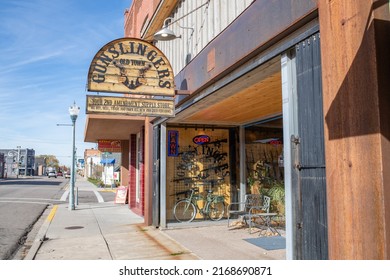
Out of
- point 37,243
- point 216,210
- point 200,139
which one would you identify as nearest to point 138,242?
point 37,243

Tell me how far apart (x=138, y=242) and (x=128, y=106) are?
134 inches

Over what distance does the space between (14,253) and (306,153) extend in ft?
21.9

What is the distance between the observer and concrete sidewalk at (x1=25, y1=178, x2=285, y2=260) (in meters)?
7.14

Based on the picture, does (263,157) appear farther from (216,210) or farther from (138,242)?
(138,242)

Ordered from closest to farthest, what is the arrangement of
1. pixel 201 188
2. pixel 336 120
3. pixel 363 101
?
pixel 363 101, pixel 336 120, pixel 201 188

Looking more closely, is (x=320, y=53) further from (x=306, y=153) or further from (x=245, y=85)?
(x=245, y=85)

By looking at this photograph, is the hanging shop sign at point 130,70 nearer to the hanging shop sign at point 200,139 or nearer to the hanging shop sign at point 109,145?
the hanging shop sign at point 200,139

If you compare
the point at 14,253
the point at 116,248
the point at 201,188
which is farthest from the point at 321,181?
the point at 201,188

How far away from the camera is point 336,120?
338 cm

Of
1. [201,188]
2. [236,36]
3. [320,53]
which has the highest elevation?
[236,36]

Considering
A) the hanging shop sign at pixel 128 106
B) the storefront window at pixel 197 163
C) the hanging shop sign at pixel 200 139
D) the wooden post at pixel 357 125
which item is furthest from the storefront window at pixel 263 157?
the wooden post at pixel 357 125

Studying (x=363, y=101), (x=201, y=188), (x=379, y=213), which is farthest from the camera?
(x=201, y=188)

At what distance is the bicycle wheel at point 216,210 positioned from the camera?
1095cm

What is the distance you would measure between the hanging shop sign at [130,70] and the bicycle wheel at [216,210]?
15.8 feet
